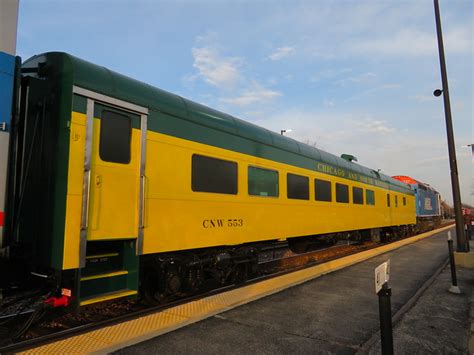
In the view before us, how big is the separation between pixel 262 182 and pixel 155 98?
9.93 ft

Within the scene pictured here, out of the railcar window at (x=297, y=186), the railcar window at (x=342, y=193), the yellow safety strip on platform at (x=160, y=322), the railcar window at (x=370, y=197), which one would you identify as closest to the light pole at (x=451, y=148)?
the railcar window at (x=342, y=193)

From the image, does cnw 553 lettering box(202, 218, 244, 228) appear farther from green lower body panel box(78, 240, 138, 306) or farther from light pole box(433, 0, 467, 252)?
light pole box(433, 0, 467, 252)

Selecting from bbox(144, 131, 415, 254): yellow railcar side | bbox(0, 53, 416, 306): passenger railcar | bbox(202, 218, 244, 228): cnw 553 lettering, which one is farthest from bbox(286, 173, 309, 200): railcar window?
bbox(202, 218, 244, 228): cnw 553 lettering

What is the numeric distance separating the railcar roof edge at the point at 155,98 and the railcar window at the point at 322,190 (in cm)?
144

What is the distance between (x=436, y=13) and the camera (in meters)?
10.7

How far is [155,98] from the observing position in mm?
5477

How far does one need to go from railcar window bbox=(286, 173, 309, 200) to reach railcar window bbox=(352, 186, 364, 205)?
3.86 meters

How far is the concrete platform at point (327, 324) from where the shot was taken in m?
4.00

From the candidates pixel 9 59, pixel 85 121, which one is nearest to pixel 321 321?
pixel 85 121

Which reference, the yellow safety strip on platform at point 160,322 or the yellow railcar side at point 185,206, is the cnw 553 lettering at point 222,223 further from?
the yellow safety strip on platform at point 160,322

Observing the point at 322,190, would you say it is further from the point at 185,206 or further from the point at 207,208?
the point at 185,206

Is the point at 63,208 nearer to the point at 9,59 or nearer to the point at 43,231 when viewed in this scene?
the point at 43,231

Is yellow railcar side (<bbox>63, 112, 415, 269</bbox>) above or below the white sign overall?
above

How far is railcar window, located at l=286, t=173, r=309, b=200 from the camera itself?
336 inches
